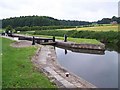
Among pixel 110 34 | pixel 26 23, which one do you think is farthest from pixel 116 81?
pixel 26 23

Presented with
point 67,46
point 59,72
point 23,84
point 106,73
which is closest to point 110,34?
point 67,46

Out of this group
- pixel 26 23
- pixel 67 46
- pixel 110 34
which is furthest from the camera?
pixel 26 23

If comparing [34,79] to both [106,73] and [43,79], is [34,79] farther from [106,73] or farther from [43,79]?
[106,73]

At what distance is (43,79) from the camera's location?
14.1 m

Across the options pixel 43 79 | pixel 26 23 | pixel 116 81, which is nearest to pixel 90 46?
pixel 116 81

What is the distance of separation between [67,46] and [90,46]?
476 cm

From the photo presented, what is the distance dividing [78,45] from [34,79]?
27277 mm

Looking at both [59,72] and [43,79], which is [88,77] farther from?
[43,79]

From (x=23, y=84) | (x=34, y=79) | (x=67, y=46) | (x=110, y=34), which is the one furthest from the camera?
(x=110, y=34)

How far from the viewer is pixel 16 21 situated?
129875 millimetres

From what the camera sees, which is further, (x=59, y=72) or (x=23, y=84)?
(x=59, y=72)

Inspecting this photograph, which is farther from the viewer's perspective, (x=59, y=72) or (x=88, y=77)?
(x=88, y=77)

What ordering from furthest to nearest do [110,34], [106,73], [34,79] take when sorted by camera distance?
[110,34]
[106,73]
[34,79]

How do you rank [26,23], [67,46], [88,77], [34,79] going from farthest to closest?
[26,23], [67,46], [88,77], [34,79]
